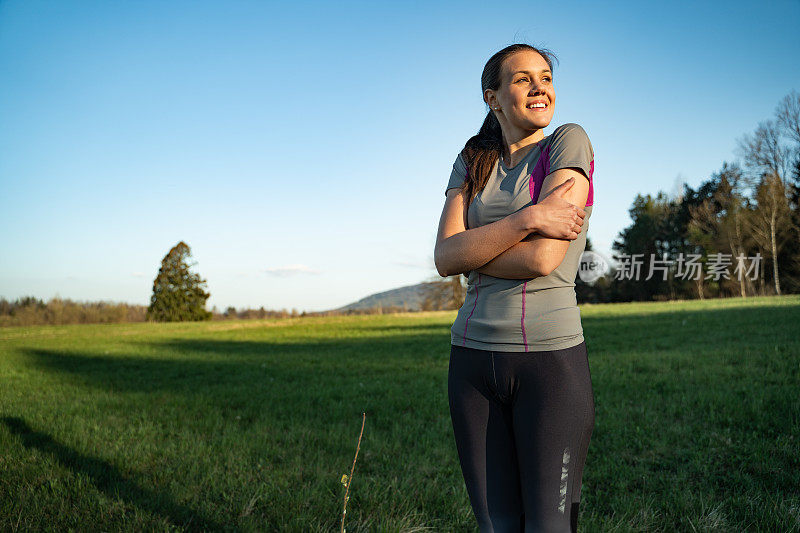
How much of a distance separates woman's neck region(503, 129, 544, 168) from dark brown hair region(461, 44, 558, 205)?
1.7 inches

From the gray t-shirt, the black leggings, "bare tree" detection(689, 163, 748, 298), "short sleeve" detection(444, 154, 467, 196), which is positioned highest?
"bare tree" detection(689, 163, 748, 298)

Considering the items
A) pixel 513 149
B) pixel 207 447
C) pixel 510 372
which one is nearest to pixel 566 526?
pixel 510 372

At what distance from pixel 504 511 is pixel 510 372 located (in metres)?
0.57

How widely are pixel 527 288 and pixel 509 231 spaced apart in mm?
225

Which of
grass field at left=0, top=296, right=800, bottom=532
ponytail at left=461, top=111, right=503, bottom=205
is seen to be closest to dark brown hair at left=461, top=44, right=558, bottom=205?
ponytail at left=461, top=111, right=503, bottom=205

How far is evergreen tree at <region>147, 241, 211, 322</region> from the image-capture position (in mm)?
33375

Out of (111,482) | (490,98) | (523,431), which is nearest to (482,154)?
(490,98)

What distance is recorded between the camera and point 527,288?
182cm

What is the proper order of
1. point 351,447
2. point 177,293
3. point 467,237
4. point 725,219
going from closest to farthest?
point 467,237 → point 351,447 → point 177,293 → point 725,219

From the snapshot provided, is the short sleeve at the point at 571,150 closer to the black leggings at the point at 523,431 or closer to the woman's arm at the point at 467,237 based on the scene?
the woman's arm at the point at 467,237

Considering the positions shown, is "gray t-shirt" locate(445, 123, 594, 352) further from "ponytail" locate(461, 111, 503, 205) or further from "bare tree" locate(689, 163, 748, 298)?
"bare tree" locate(689, 163, 748, 298)

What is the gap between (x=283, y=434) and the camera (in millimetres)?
5641

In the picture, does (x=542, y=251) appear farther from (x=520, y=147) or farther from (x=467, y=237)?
(x=520, y=147)

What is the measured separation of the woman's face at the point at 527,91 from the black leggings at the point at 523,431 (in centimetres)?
89
